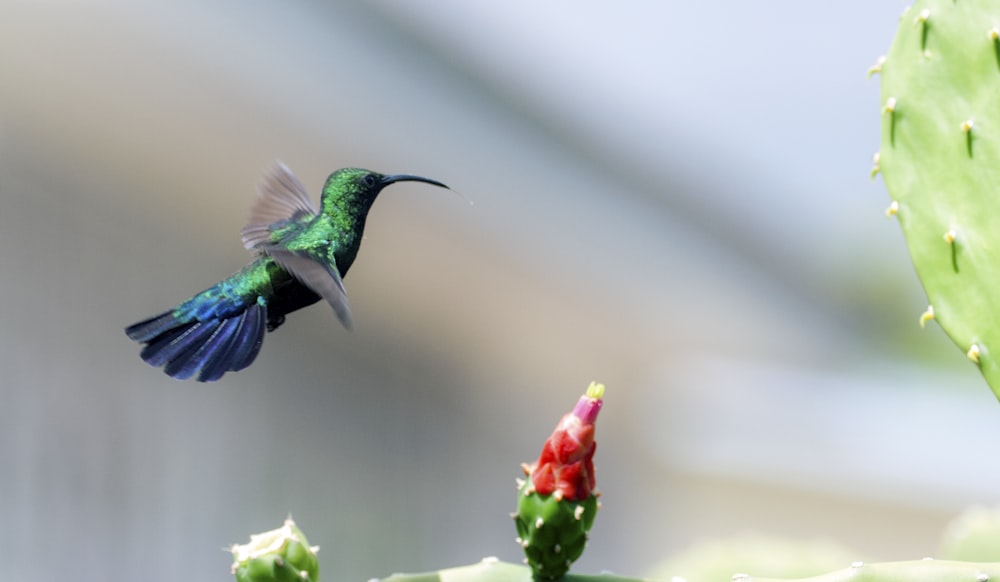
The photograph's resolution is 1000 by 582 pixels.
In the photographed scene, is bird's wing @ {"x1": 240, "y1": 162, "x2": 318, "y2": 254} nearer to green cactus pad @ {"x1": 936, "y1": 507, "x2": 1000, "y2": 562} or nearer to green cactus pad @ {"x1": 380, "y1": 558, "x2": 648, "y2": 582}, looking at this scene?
green cactus pad @ {"x1": 380, "y1": 558, "x2": 648, "y2": 582}

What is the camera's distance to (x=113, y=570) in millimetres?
3025

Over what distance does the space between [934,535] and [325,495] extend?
247cm

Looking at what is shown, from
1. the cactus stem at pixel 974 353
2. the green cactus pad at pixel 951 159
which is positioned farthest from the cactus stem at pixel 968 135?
the cactus stem at pixel 974 353

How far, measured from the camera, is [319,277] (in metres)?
0.41

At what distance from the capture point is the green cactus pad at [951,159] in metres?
0.75

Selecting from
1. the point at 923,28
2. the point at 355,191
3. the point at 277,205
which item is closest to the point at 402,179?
the point at 355,191

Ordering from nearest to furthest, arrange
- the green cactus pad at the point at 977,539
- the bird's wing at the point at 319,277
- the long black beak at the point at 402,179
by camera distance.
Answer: the bird's wing at the point at 319,277 < the long black beak at the point at 402,179 < the green cactus pad at the point at 977,539

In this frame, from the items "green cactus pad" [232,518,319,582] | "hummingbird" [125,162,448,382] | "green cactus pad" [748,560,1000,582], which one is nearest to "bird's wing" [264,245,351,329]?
"hummingbird" [125,162,448,382]

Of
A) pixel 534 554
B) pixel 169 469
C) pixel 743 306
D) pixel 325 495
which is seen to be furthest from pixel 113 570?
pixel 743 306

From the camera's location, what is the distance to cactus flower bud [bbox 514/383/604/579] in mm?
609

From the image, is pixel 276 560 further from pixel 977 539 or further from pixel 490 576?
pixel 977 539

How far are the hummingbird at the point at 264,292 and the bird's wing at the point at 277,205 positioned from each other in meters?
0.02

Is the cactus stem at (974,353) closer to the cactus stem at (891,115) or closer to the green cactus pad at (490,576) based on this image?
the cactus stem at (891,115)

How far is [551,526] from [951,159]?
0.38 m
